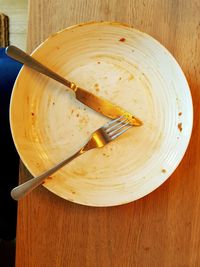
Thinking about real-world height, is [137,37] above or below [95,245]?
above

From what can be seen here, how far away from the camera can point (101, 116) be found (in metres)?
0.57

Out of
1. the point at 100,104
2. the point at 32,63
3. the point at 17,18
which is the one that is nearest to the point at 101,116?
the point at 100,104

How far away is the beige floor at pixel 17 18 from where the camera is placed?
107 cm

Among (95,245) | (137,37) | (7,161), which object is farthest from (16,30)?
(95,245)

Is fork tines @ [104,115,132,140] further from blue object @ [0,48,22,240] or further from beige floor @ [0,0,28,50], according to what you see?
beige floor @ [0,0,28,50]

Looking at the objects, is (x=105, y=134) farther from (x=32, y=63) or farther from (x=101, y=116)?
(x=32, y=63)

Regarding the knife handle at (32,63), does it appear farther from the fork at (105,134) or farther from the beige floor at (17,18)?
the beige floor at (17,18)

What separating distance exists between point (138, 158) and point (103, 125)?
0.09 metres

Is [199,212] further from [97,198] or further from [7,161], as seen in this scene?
[7,161]

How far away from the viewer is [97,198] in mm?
573

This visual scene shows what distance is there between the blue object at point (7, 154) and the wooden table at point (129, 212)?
10 cm

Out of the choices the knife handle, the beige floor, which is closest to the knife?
the knife handle

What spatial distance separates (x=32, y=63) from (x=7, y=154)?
0.25 metres

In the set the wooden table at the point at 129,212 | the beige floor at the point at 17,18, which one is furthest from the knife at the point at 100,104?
the beige floor at the point at 17,18
